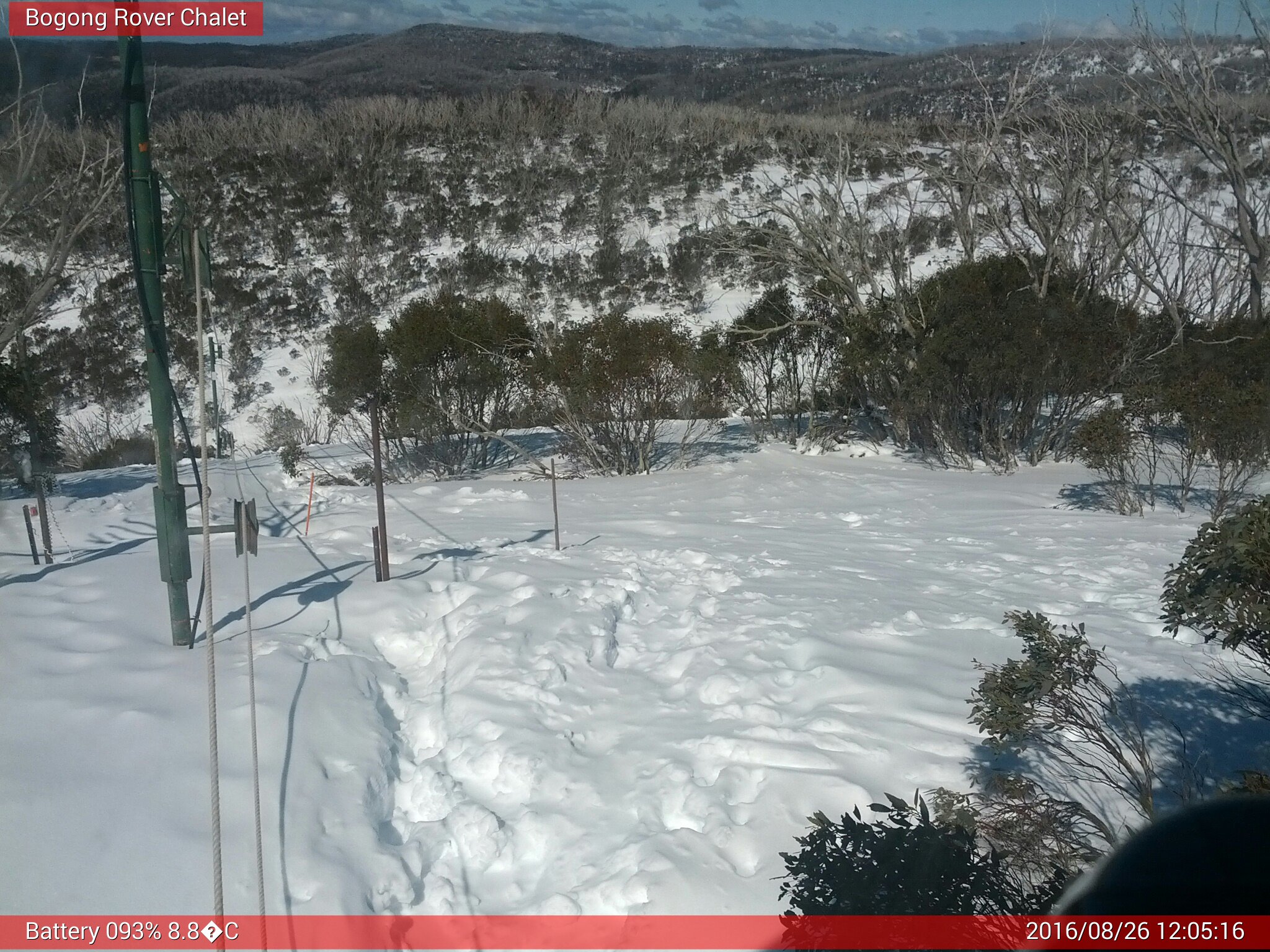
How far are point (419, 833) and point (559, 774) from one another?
27.4 inches

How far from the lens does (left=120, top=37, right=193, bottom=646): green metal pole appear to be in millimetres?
4590

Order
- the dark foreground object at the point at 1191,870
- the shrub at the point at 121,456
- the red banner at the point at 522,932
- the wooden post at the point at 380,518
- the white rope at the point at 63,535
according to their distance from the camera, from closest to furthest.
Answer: the dark foreground object at the point at 1191,870
the red banner at the point at 522,932
the wooden post at the point at 380,518
the white rope at the point at 63,535
the shrub at the point at 121,456

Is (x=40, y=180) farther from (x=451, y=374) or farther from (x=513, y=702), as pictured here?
(x=513, y=702)

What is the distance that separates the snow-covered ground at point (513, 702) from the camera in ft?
11.1

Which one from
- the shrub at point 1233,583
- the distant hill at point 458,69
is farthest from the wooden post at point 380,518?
the distant hill at point 458,69

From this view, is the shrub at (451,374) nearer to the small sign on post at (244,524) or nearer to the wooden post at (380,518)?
the wooden post at (380,518)

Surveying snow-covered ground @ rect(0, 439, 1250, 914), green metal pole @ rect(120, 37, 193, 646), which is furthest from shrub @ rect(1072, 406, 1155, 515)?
green metal pole @ rect(120, 37, 193, 646)

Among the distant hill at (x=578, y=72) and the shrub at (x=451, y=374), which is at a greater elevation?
the distant hill at (x=578, y=72)

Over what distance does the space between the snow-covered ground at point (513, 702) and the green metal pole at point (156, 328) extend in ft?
1.37

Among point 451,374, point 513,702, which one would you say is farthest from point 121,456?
point 513,702

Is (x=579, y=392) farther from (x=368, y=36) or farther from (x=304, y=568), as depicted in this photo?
(x=368, y=36)

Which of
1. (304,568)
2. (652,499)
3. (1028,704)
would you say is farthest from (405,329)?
(1028,704)

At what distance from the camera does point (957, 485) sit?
452 inches

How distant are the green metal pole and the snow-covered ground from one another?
416 millimetres
